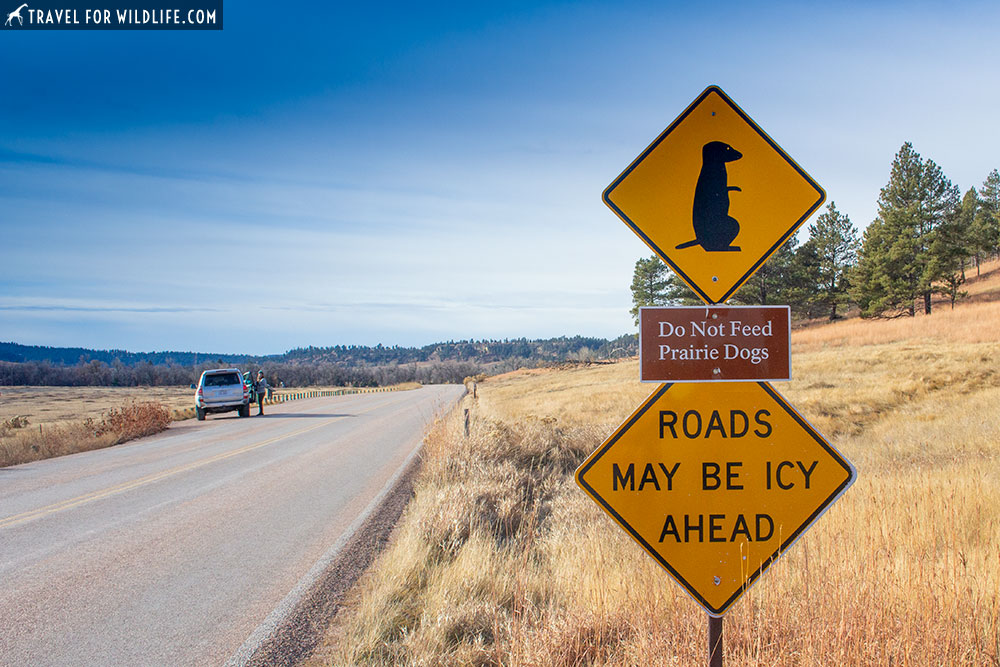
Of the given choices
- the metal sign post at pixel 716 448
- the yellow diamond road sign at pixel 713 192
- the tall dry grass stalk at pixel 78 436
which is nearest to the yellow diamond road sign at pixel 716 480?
the metal sign post at pixel 716 448

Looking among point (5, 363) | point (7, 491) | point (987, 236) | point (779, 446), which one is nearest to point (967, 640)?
point (779, 446)

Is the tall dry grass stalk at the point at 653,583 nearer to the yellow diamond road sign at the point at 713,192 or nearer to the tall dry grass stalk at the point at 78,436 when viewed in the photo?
the yellow diamond road sign at the point at 713,192

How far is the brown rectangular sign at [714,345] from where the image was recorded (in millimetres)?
2652

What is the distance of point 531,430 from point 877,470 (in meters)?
5.45

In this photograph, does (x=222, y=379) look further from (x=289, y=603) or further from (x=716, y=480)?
(x=716, y=480)

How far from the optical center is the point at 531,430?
11.1m

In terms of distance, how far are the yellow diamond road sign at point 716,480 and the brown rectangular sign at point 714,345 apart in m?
0.07

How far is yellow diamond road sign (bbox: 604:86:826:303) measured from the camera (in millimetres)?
2805

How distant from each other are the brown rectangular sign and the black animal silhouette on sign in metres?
0.35

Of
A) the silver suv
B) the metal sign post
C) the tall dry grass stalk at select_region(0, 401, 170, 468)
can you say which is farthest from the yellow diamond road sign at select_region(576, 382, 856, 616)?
the silver suv

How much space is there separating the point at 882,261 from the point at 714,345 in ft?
166

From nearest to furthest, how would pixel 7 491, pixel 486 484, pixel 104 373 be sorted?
1. pixel 486 484
2. pixel 7 491
3. pixel 104 373

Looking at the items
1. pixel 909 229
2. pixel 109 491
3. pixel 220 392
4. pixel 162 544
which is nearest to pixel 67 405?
pixel 220 392

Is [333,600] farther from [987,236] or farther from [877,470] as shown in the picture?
[987,236]
